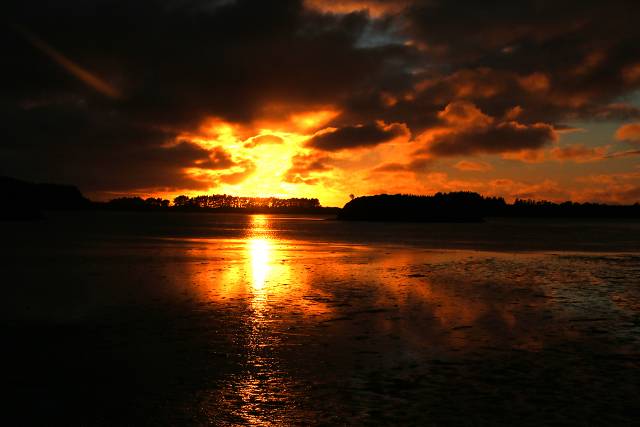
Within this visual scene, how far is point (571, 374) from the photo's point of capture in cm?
1180

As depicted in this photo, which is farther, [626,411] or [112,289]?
[112,289]

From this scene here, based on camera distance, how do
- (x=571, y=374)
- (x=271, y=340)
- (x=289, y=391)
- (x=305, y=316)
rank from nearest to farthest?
(x=289, y=391), (x=571, y=374), (x=271, y=340), (x=305, y=316)

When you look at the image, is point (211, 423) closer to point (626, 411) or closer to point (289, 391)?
point (289, 391)

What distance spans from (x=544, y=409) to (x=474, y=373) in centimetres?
230

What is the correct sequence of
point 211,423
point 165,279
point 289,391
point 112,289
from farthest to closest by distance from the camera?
point 165,279, point 112,289, point 289,391, point 211,423

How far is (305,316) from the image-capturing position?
1878 centimetres

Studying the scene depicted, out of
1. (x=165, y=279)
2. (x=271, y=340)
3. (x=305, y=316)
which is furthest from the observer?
(x=165, y=279)

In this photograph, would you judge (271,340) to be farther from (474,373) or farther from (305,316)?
(474,373)

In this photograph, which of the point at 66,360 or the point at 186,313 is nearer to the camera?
the point at 66,360

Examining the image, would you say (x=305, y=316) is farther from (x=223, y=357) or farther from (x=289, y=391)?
(x=289, y=391)

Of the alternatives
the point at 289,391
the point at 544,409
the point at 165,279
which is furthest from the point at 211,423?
the point at 165,279

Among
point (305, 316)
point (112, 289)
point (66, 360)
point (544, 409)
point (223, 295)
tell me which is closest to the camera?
point (544, 409)

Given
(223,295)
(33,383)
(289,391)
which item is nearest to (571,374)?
(289,391)

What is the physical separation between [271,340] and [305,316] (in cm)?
383
